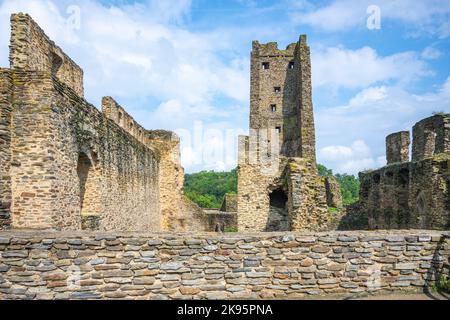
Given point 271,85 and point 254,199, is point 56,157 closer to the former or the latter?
point 254,199

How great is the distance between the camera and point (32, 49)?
9.94 m

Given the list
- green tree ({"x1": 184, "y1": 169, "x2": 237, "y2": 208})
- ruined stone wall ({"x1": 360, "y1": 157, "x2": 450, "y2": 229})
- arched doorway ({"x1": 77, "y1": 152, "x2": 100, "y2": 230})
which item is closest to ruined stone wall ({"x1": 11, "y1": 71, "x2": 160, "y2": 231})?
arched doorway ({"x1": 77, "y1": 152, "x2": 100, "y2": 230})

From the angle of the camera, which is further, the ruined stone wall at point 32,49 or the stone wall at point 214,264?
the ruined stone wall at point 32,49

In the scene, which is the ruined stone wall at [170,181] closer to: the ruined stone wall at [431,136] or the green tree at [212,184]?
the ruined stone wall at [431,136]

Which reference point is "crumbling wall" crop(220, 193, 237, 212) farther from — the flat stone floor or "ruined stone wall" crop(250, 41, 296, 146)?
the flat stone floor

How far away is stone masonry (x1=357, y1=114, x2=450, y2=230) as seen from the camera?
499 inches

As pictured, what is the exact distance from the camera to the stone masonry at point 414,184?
41.5 feet

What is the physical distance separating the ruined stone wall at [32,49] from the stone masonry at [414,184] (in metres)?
13.7

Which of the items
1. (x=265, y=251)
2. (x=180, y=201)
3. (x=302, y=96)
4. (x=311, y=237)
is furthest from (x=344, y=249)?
(x=302, y=96)

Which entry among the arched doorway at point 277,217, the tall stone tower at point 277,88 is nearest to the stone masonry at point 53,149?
the arched doorway at point 277,217

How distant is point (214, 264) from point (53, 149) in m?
5.07

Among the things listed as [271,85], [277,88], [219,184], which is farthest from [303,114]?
[219,184]

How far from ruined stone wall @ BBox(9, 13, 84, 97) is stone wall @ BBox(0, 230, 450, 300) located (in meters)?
5.45
